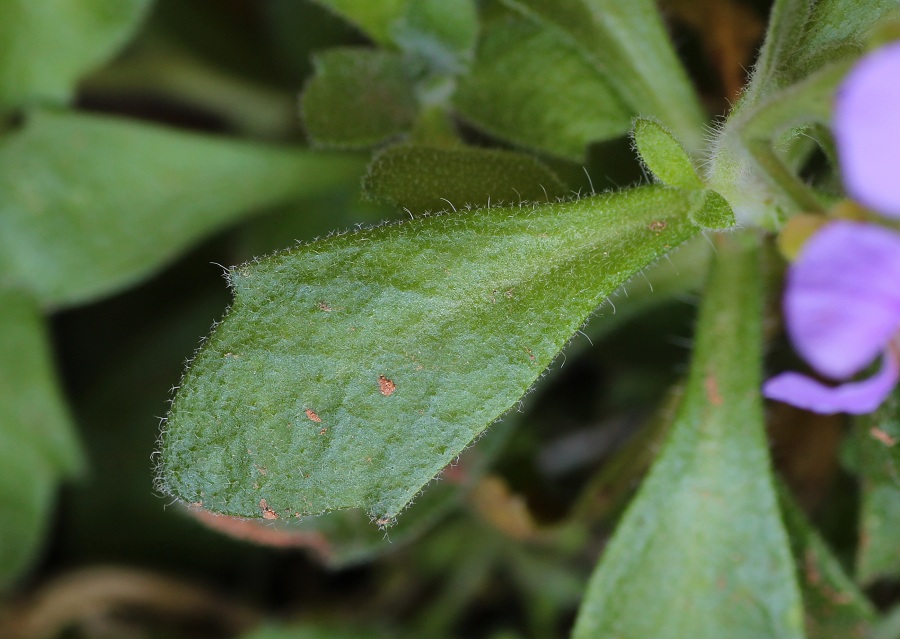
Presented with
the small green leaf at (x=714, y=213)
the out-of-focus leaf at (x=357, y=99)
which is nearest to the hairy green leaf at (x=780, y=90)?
the small green leaf at (x=714, y=213)

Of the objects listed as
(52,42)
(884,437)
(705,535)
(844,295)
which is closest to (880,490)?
(884,437)

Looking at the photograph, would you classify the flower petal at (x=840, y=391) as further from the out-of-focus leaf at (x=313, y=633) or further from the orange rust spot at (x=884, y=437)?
the out-of-focus leaf at (x=313, y=633)

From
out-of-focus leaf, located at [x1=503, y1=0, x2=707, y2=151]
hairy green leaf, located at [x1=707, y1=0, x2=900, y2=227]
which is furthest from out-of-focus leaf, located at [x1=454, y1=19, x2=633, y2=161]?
hairy green leaf, located at [x1=707, y1=0, x2=900, y2=227]

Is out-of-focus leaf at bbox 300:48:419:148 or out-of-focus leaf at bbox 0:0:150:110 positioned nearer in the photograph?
out-of-focus leaf at bbox 300:48:419:148

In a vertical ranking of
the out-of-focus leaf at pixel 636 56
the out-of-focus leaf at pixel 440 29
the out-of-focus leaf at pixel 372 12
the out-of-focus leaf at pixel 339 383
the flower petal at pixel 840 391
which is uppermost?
the flower petal at pixel 840 391

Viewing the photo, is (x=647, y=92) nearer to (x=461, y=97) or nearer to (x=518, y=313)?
(x=461, y=97)

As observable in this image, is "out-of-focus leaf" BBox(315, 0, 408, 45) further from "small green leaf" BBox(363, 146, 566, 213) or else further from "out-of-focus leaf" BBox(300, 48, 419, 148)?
"small green leaf" BBox(363, 146, 566, 213)
